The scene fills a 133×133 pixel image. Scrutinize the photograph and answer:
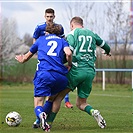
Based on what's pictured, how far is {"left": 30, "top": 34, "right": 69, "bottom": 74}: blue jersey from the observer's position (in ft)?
27.5

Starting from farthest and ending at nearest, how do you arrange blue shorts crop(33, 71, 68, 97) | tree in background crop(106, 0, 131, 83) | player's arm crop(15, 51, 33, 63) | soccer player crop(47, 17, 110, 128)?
tree in background crop(106, 0, 131, 83), soccer player crop(47, 17, 110, 128), player's arm crop(15, 51, 33, 63), blue shorts crop(33, 71, 68, 97)

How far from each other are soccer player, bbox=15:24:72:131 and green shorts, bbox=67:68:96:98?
32 cm

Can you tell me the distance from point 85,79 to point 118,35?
900 inches

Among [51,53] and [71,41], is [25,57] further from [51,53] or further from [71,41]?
[71,41]

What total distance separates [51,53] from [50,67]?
0.80 ft

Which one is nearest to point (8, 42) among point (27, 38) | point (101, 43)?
point (27, 38)

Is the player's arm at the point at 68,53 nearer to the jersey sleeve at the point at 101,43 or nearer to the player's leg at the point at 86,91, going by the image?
the player's leg at the point at 86,91

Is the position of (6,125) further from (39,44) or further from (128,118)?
(128,118)

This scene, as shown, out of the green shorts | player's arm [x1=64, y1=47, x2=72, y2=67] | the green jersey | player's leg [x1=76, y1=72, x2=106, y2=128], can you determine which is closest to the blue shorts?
player's arm [x1=64, y1=47, x2=72, y2=67]

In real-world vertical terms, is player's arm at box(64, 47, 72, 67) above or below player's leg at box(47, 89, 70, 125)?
above

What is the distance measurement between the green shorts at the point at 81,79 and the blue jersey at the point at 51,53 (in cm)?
37

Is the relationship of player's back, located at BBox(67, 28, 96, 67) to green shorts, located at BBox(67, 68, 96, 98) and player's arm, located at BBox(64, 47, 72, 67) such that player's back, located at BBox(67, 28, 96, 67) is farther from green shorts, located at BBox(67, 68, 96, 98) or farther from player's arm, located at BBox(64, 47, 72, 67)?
player's arm, located at BBox(64, 47, 72, 67)

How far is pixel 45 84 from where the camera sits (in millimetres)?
8336

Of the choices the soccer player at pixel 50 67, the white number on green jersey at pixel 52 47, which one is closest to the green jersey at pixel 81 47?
the soccer player at pixel 50 67
